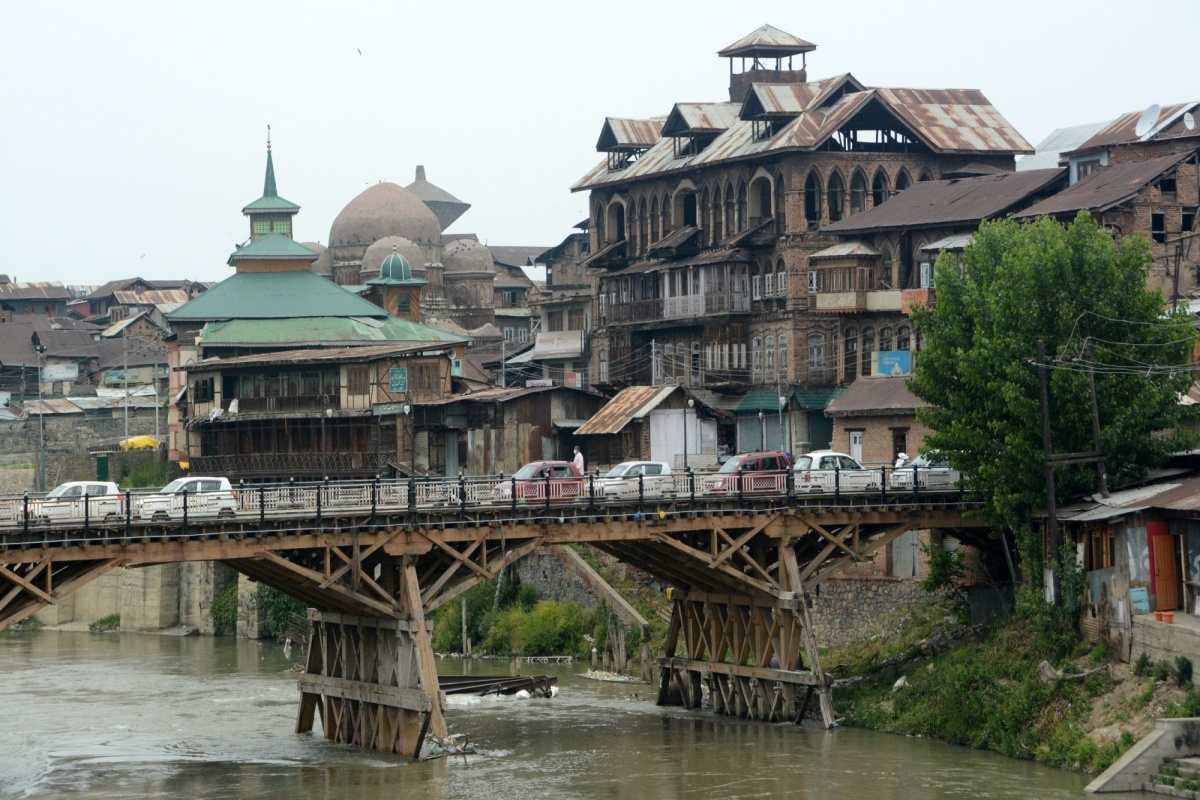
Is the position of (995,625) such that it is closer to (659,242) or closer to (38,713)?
(38,713)

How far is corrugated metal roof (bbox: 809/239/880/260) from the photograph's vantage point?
8825cm

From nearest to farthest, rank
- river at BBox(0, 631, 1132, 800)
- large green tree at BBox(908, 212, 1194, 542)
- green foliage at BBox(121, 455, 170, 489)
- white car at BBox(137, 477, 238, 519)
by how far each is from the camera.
Answer: white car at BBox(137, 477, 238, 519) < river at BBox(0, 631, 1132, 800) < large green tree at BBox(908, 212, 1194, 542) < green foliage at BBox(121, 455, 170, 489)

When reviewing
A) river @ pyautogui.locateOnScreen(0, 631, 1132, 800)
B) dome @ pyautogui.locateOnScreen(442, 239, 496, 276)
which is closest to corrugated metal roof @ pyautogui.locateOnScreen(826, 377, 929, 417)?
river @ pyautogui.locateOnScreen(0, 631, 1132, 800)

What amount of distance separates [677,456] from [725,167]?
56.0ft

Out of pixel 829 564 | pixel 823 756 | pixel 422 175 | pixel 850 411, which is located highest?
pixel 422 175

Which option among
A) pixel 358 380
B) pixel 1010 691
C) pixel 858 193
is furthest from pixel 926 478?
pixel 358 380

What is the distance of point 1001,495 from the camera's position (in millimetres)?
57156

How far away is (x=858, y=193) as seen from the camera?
94.9m

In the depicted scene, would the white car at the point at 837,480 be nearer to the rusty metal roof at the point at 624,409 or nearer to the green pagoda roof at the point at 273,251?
the rusty metal roof at the point at 624,409

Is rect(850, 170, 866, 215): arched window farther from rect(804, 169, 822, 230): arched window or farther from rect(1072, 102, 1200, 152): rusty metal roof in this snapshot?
rect(1072, 102, 1200, 152): rusty metal roof

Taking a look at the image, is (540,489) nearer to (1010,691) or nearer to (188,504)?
(188,504)

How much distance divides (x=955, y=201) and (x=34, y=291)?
126176mm

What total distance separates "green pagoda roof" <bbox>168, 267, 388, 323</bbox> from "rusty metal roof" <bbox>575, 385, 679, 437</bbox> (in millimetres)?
Result: 25538

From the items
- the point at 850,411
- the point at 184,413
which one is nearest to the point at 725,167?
the point at 850,411
